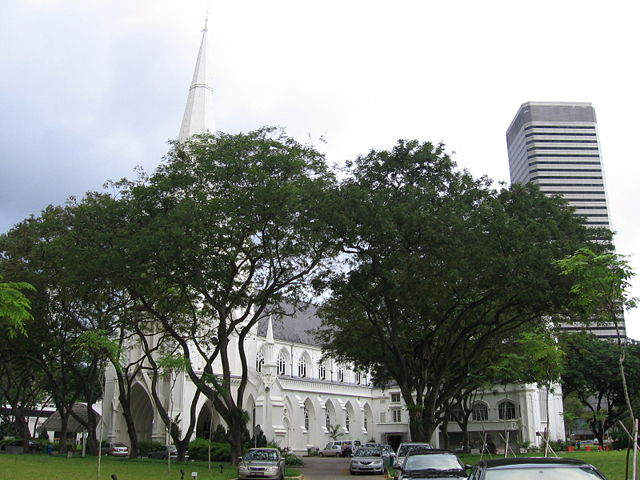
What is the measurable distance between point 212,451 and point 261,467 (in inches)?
847

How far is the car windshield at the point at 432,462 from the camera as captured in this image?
51.9 feet

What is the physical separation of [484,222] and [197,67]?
140 ft

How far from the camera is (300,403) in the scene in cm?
6288

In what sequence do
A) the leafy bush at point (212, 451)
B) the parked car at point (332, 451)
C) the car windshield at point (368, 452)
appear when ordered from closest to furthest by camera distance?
the car windshield at point (368, 452) < the leafy bush at point (212, 451) < the parked car at point (332, 451)

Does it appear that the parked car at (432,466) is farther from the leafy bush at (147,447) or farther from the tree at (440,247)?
the leafy bush at (147,447)

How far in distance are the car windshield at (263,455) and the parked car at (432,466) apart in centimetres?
835

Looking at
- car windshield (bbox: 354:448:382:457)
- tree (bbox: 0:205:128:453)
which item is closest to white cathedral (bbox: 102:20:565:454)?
tree (bbox: 0:205:128:453)

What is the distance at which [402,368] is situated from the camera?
28.8 metres

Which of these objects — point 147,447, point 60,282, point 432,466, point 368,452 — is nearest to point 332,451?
point 147,447

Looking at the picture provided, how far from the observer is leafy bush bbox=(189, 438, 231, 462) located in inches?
1623

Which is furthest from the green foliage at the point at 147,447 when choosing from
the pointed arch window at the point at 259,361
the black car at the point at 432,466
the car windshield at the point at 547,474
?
the car windshield at the point at 547,474

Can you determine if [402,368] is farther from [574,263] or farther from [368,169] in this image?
[574,263]

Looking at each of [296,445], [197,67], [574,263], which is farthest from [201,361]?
[574,263]

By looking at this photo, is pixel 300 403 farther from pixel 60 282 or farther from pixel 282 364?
pixel 60 282
